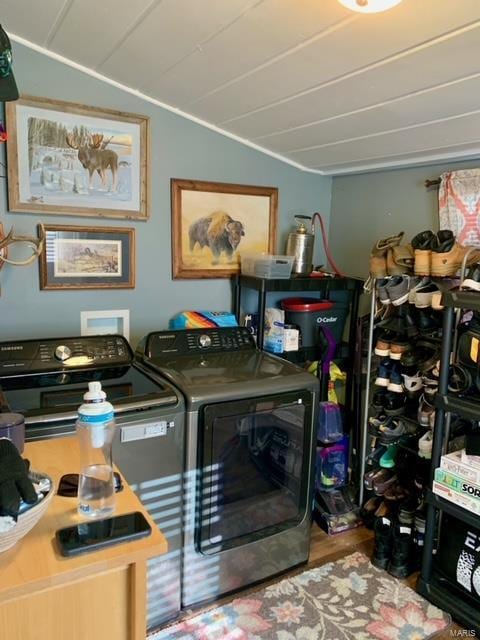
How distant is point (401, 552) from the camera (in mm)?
2180

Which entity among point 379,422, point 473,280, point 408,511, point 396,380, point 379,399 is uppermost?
point 473,280

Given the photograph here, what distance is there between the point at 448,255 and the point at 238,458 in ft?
4.07

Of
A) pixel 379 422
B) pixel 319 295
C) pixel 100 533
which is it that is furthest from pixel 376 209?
pixel 100 533

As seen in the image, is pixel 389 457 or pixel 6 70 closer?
pixel 6 70

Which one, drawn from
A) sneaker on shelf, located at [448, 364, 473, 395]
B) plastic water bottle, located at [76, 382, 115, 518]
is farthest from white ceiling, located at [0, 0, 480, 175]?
plastic water bottle, located at [76, 382, 115, 518]

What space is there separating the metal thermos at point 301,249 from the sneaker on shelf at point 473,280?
0.99 meters

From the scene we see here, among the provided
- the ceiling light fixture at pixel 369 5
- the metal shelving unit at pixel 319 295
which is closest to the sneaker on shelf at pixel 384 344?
the metal shelving unit at pixel 319 295

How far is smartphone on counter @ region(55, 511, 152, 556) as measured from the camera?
941 mm

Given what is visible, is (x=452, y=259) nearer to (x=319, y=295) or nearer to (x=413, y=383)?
(x=413, y=383)

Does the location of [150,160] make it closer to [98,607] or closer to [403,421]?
[403,421]

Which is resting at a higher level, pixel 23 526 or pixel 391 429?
pixel 23 526

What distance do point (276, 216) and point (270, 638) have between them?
2.08m

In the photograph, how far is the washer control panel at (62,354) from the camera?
77.9 inches

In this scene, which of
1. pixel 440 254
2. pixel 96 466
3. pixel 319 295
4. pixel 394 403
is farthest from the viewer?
pixel 319 295
